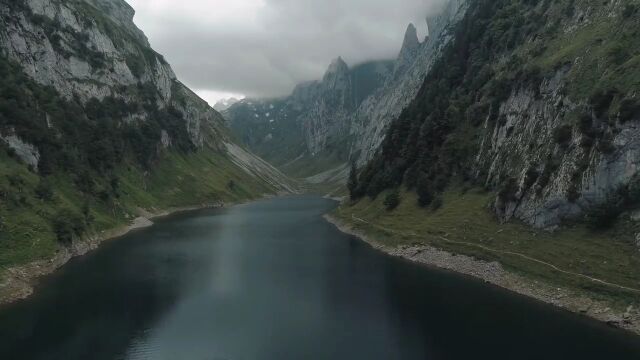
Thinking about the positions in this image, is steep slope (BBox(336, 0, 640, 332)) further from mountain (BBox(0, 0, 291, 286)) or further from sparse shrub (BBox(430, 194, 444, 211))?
mountain (BBox(0, 0, 291, 286))

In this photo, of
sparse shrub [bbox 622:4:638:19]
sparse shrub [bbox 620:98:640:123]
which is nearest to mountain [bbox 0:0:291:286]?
sparse shrub [bbox 620:98:640:123]

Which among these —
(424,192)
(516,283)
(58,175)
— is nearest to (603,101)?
(516,283)

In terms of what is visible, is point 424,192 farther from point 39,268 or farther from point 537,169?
point 39,268

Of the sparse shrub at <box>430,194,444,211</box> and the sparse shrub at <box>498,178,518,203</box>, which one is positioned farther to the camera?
the sparse shrub at <box>430,194,444,211</box>

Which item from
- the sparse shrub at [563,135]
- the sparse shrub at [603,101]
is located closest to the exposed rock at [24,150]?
the sparse shrub at [563,135]

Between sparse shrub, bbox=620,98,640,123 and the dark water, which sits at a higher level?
sparse shrub, bbox=620,98,640,123

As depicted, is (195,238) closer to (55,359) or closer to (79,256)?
(79,256)
